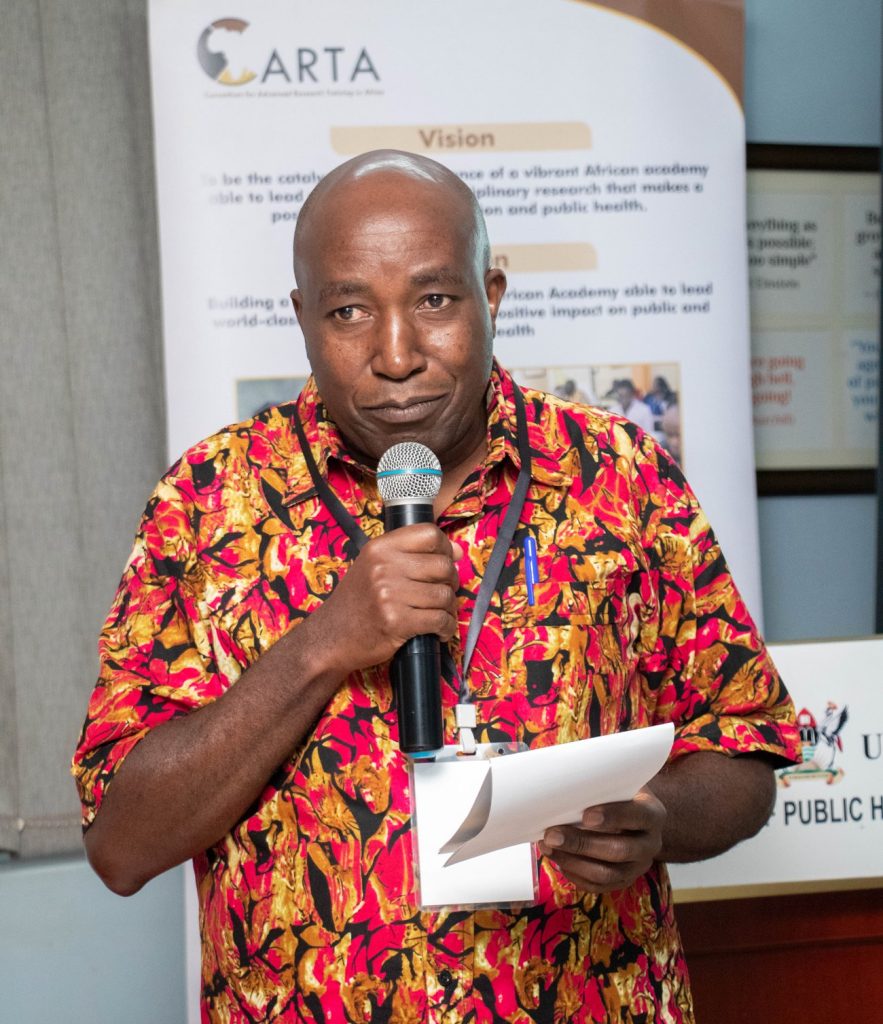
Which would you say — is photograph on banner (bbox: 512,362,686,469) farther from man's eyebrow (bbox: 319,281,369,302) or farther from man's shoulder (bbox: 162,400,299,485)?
man's eyebrow (bbox: 319,281,369,302)

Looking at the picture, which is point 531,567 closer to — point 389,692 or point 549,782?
point 389,692

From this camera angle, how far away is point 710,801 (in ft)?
5.45

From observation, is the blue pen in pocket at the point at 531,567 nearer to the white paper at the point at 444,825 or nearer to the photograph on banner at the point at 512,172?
the white paper at the point at 444,825

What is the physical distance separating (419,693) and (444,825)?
179 millimetres

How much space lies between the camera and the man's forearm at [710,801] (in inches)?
63.7

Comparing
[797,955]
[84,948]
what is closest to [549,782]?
[797,955]

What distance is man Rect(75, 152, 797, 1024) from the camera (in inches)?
58.5

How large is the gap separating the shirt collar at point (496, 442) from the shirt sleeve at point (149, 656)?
0.54ft

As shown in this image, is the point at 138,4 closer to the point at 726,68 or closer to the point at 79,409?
the point at 79,409

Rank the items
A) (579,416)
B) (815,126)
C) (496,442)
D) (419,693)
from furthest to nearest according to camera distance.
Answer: (815,126) → (579,416) → (496,442) → (419,693)

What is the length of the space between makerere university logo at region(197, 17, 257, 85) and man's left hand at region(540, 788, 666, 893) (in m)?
2.22

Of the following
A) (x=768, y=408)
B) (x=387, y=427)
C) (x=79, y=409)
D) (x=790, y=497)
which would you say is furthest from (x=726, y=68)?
(x=387, y=427)

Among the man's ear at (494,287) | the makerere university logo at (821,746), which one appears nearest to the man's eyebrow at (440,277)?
the man's ear at (494,287)

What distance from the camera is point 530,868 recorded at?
149 centimetres
